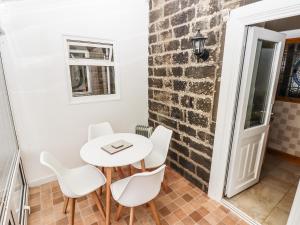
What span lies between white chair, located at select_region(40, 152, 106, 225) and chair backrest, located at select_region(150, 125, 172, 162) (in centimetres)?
86

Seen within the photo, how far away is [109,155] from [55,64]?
1.46m

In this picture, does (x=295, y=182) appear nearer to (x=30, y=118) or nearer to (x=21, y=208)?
(x=21, y=208)

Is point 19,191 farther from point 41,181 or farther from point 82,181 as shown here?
point 82,181

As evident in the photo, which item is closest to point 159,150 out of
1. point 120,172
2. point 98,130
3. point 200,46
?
point 120,172

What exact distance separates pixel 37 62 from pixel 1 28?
461 mm

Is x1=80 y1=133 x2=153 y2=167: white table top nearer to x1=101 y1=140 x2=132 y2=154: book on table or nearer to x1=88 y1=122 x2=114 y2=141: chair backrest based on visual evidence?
x1=101 y1=140 x2=132 y2=154: book on table

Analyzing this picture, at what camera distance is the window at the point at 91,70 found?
93.1 inches

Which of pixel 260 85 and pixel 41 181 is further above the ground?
pixel 260 85

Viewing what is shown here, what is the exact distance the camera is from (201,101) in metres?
2.07

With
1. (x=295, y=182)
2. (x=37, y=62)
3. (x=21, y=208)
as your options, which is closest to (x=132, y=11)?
(x=37, y=62)

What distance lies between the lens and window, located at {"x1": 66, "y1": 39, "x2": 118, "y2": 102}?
237 centimetres

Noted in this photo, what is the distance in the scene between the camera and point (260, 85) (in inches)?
79.0

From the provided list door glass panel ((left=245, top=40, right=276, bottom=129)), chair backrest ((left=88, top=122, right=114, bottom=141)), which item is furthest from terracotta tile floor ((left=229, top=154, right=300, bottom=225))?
chair backrest ((left=88, top=122, right=114, bottom=141))

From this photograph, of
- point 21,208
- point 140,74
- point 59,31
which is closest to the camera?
point 21,208
